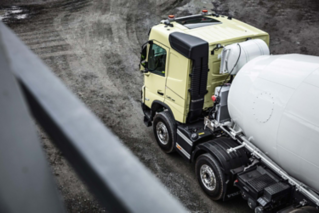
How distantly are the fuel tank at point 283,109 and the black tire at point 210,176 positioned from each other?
0.80 m

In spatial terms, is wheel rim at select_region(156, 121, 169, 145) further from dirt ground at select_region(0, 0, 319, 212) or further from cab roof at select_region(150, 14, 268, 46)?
cab roof at select_region(150, 14, 268, 46)

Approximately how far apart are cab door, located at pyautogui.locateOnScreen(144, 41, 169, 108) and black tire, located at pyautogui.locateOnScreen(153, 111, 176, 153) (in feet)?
1.24

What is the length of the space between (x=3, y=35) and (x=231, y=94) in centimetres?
492

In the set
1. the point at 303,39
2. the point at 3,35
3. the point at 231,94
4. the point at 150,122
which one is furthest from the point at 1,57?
the point at 303,39

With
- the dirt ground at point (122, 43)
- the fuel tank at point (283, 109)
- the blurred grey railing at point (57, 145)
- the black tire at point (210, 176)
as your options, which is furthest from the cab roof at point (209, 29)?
the blurred grey railing at point (57, 145)

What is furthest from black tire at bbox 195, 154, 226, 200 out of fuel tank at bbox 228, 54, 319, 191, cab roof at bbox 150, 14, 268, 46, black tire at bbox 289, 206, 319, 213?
cab roof at bbox 150, 14, 268, 46

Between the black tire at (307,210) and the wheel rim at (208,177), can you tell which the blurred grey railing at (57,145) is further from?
the wheel rim at (208,177)

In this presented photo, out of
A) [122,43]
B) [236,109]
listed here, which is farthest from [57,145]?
[122,43]

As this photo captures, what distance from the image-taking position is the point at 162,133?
289 inches

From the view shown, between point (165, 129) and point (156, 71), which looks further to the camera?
point (165, 129)

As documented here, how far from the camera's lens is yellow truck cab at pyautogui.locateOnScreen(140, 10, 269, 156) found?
233 inches

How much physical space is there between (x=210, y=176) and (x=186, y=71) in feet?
6.43

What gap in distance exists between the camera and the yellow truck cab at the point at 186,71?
5.93 meters

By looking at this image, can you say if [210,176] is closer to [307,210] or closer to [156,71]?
[307,210]
